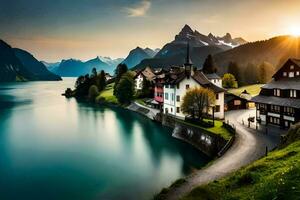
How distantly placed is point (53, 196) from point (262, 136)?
1052 inches

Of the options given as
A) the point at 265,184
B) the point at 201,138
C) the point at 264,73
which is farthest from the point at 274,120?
the point at 264,73

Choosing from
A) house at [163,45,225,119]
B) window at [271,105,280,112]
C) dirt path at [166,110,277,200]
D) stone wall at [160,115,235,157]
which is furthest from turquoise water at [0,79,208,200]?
window at [271,105,280,112]

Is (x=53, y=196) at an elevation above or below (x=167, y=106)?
below

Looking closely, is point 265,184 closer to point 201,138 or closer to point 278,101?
point 201,138

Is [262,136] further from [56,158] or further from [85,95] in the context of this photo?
[85,95]

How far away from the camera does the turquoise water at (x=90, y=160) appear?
31.7m

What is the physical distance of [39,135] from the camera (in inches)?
2448

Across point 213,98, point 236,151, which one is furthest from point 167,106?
point 236,151

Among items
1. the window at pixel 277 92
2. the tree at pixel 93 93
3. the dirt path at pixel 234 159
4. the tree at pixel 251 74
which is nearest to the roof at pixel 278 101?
the window at pixel 277 92

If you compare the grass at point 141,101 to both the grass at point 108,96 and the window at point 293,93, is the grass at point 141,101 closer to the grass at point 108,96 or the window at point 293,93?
Answer: the grass at point 108,96

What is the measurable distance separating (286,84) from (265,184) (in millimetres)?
34203

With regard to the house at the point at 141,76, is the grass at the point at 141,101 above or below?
below

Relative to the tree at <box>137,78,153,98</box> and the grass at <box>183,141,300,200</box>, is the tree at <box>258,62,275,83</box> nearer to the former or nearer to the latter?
the tree at <box>137,78,153,98</box>

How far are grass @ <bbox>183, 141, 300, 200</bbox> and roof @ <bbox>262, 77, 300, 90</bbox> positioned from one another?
2271 centimetres
